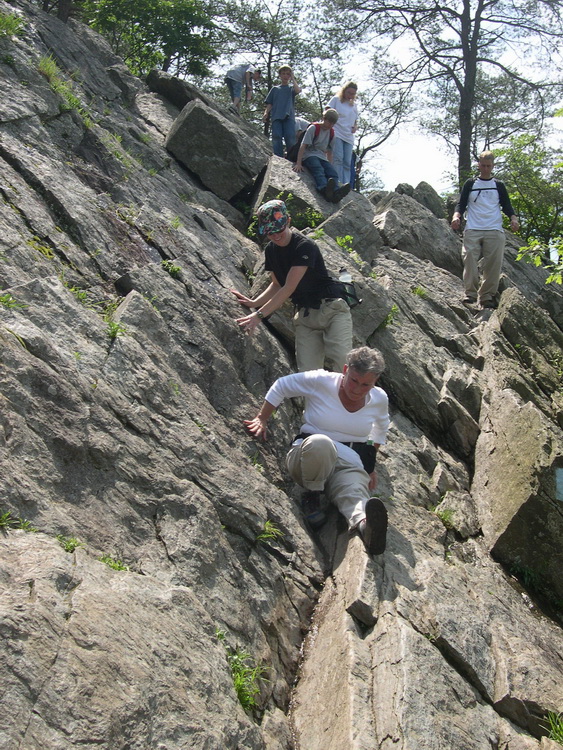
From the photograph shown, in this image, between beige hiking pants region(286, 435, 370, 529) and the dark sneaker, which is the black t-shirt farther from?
the dark sneaker

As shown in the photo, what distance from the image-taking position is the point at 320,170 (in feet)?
41.7

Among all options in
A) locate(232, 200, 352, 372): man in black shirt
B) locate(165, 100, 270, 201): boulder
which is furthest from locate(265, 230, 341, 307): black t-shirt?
locate(165, 100, 270, 201): boulder

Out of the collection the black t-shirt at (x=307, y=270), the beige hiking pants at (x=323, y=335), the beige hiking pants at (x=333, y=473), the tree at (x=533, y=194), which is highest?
the tree at (x=533, y=194)

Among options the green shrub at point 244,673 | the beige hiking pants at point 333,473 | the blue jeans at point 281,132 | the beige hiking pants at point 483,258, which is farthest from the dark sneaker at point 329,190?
the green shrub at point 244,673

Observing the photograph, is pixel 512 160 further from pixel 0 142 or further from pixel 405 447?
pixel 0 142

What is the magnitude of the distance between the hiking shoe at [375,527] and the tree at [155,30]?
17892 mm

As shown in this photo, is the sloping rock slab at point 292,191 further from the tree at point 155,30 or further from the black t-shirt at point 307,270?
the tree at point 155,30

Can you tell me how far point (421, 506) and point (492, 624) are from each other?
169 centimetres

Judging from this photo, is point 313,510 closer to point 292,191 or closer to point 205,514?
point 205,514

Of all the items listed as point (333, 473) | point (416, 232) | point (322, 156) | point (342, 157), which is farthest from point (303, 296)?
point (342, 157)

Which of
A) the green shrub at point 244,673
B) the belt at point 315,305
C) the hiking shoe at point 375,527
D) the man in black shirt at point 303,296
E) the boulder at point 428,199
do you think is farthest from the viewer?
the boulder at point 428,199

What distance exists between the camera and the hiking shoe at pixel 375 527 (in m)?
5.54

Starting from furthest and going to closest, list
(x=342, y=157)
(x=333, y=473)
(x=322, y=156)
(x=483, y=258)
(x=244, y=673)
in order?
(x=342, y=157) → (x=322, y=156) → (x=483, y=258) → (x=333, y=473) → (x=244, y=673)

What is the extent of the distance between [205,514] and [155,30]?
65.8 ft
